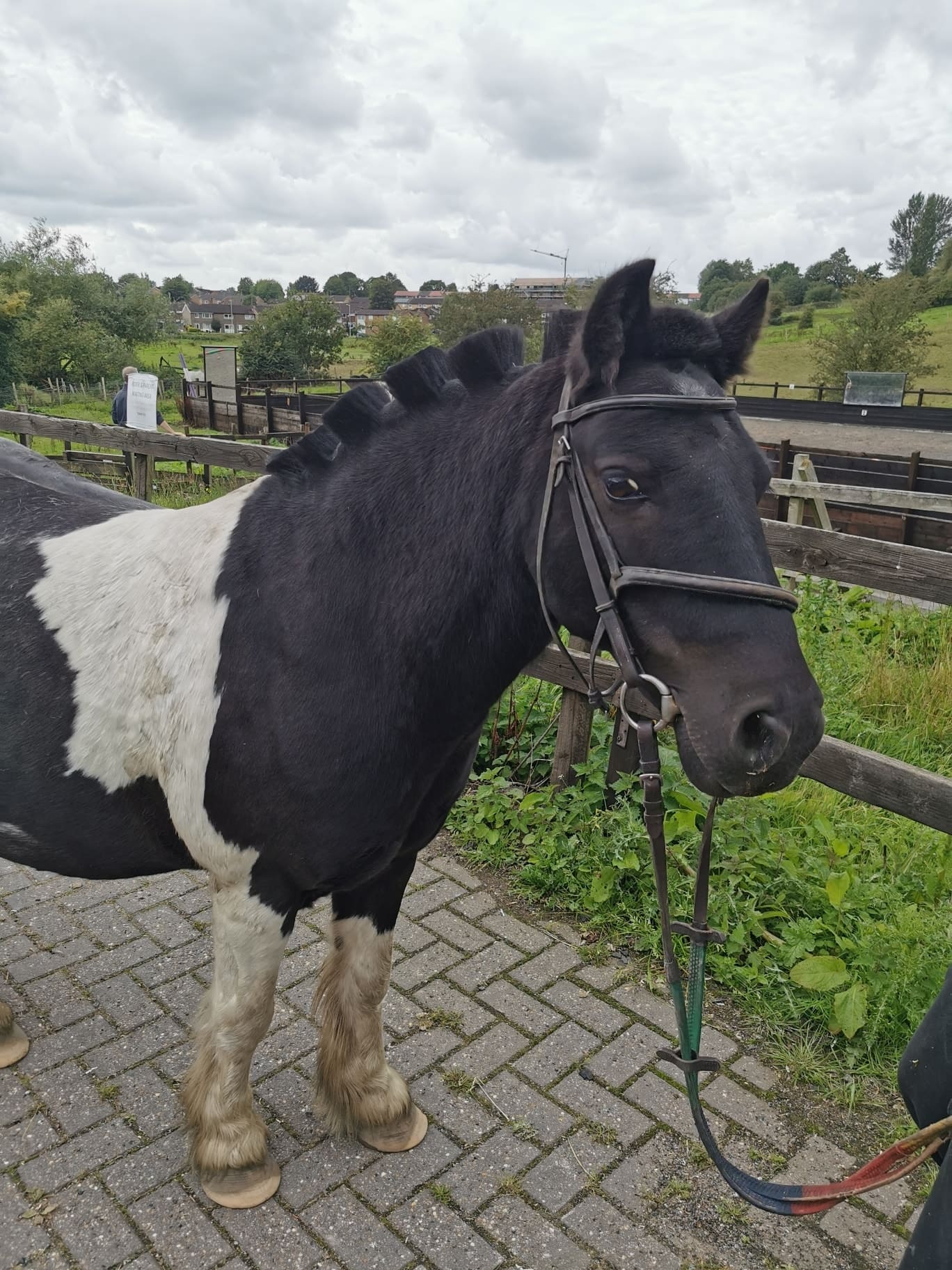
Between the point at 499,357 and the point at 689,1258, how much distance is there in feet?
8.09

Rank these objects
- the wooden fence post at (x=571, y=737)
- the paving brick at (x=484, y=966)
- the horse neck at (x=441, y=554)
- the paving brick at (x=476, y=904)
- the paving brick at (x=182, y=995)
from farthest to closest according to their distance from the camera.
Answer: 1. the wooden fence post at (x=571, y=737)
2. the paving brick at (x=476, y=904)
3. the paving brick at (x=484, y=966)
4. the paving brick at (x=182, y=995)
5. the horse neck at (x=441, y=554)

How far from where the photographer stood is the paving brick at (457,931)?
3545 mm

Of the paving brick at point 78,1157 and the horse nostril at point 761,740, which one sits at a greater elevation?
the horse nostril at point 761,740

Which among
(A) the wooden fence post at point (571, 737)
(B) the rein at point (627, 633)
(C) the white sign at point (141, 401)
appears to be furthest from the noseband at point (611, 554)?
(C) the white sign at point (141, 401)

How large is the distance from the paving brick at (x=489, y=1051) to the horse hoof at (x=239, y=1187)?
2.35ft

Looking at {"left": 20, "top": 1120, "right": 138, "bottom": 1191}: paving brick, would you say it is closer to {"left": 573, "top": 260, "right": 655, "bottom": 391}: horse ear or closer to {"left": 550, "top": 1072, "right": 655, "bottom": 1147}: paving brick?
{"left": 550, "top": 1072, "right": 655, "bottom": 1147}: paving brick

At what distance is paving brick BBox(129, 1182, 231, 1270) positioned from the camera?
2.27 meters

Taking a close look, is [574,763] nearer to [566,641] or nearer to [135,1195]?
[566,641]

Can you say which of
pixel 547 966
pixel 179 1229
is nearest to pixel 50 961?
pixel 179 1229

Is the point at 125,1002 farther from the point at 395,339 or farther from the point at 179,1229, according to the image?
the point at 395,339

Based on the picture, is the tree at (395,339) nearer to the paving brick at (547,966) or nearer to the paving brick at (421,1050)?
the paving brick at (547,966)

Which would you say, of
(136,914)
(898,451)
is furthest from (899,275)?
(136,914)

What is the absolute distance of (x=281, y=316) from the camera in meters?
48.4

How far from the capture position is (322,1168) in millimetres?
2561
